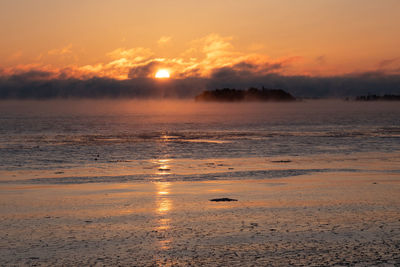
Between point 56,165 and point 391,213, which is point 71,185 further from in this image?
point 391,213

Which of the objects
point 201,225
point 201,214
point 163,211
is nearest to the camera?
point 201,225

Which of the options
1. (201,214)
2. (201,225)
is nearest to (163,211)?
(201,214)

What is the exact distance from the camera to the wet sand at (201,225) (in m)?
9.45

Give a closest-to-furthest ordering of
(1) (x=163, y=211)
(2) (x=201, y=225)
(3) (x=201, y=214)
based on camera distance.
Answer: (2) (x=201, y=225), (3) (x=201, y=214), (1) (x=163, y=211)

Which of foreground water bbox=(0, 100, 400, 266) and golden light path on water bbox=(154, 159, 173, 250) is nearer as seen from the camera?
foreground water bbox=(0, 100, 400, 266)

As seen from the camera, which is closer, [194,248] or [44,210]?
[194,248]

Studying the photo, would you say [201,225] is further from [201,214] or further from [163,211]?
[163,211]

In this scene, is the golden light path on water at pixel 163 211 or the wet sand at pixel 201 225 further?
the golden light path on water at pixel 163 211

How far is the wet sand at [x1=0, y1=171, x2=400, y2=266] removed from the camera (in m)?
9.45

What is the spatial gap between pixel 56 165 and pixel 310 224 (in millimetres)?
16833

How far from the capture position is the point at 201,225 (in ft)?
38.9

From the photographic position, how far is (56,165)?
1002 inches

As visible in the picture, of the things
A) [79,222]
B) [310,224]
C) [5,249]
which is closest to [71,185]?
[79,222]

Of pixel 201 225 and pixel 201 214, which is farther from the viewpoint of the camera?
pixel 201 214
